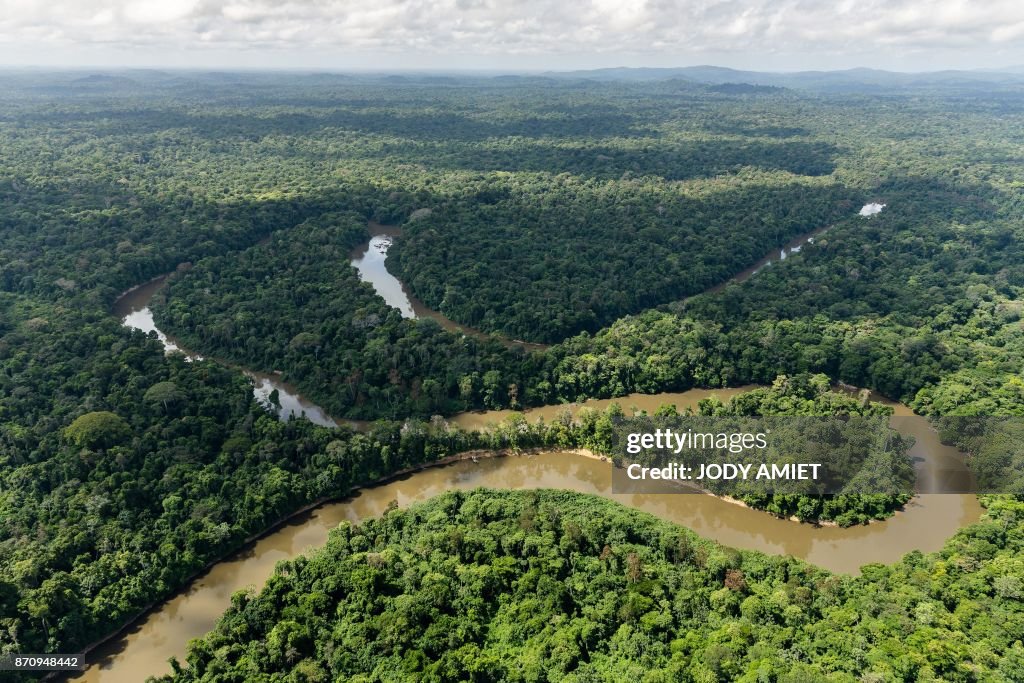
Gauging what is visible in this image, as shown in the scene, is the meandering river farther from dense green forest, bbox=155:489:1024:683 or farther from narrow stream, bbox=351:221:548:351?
narrow stream, bbox=351:221:548:351

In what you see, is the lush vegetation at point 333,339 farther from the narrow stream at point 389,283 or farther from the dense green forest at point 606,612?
the dense green forest at point 606,612

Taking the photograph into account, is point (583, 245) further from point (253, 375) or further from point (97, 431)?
point (97, 431)

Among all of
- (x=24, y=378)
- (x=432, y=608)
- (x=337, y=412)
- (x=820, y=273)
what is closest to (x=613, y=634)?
(x=432, y=608)

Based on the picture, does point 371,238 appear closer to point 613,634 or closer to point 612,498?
point 612,498

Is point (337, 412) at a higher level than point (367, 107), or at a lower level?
lower

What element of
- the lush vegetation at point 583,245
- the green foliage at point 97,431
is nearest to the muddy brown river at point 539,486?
the green foliage at point 97,431

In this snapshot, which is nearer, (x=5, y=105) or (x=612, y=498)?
(x=612, y=498)
